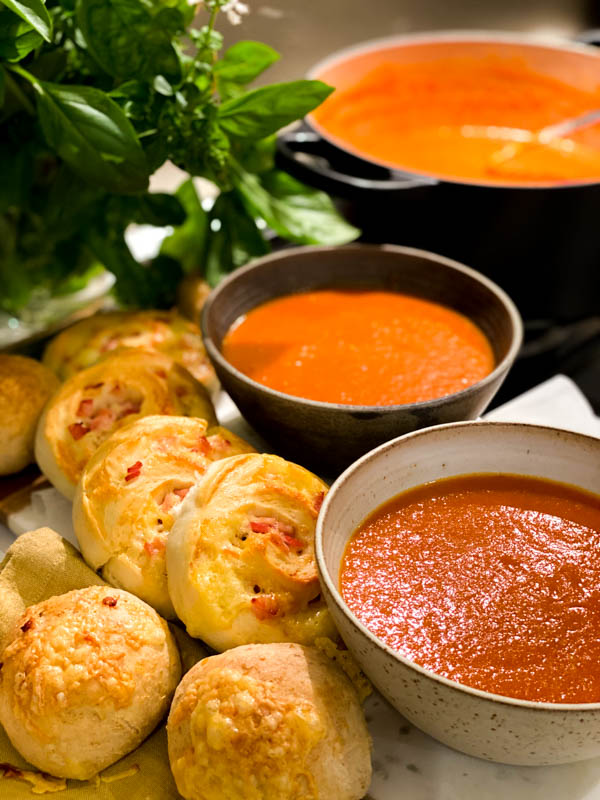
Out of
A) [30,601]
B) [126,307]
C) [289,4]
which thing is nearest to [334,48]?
[289,4]

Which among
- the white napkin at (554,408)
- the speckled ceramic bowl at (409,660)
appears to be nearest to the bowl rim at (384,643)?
the speckled ceramic bowl at (409,660)

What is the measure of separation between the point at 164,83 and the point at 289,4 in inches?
38.2

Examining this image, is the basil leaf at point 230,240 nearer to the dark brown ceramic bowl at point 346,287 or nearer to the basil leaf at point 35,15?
the dark brown ceramic bowl at point 346,287

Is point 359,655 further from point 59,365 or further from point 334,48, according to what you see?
point 334,48

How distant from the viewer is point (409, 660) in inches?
47.5

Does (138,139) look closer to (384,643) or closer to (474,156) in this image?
(384,643)

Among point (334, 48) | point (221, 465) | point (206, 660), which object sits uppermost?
point (334, 48)

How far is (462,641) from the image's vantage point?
1276mm

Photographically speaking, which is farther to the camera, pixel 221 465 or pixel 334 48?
pixel 334 48

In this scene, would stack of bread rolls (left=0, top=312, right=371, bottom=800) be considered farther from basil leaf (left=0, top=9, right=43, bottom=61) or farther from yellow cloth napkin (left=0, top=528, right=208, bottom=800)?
basil leaf (left=0, top=9, right=43, bottom=61)

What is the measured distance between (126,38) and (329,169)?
70 centimetres

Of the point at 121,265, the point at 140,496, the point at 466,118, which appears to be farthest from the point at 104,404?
the point at 466,118

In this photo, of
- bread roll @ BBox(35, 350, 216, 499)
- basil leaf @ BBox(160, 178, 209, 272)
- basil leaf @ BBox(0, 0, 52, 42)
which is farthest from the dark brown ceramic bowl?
basil leaf @ BBox(0, 0, 52, 42)

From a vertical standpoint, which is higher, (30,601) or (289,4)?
(289,4)
